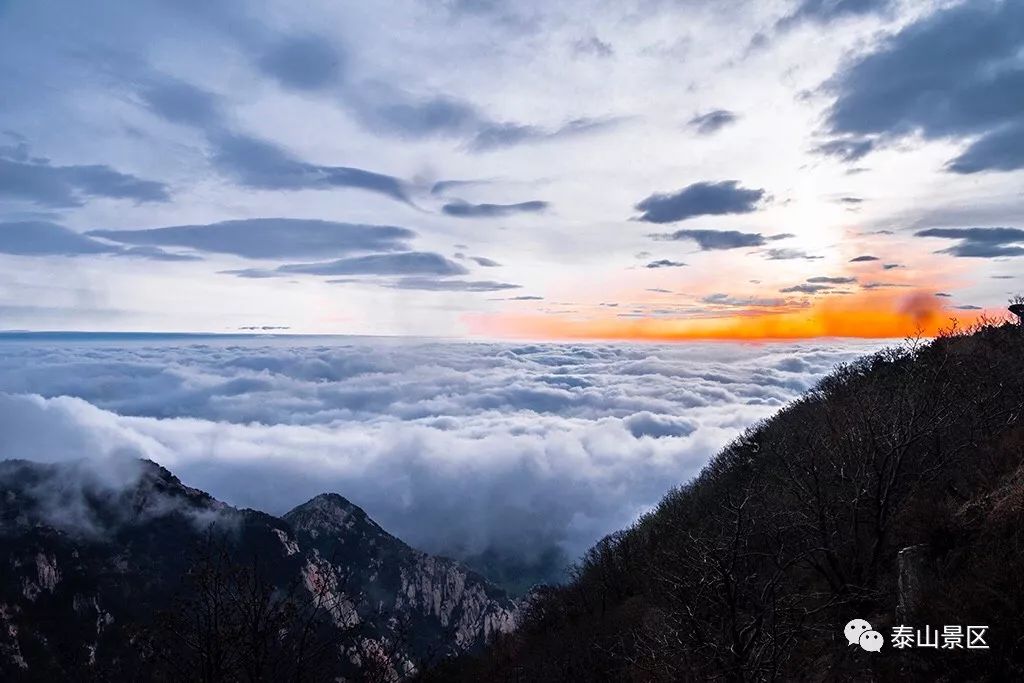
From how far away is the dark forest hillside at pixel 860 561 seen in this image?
1410 cm

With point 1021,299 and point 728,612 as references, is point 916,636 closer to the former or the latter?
point 728,612

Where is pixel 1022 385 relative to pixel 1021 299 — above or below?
below

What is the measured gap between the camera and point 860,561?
22.3 m

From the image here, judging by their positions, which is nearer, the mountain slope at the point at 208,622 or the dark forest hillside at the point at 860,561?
the dark forest hillside at the point at 860,561

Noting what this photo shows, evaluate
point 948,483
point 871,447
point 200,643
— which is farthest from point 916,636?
point 200,643

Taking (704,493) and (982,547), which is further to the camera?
(704,493)

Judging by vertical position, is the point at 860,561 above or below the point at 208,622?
below

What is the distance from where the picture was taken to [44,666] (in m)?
144

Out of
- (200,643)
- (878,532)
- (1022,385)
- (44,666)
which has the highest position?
(1022,385)

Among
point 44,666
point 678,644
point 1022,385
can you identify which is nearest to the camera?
point 678,644

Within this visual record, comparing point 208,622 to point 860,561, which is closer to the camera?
point 208,622

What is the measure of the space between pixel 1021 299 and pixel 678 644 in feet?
145

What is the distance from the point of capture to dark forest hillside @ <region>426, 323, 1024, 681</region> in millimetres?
14102

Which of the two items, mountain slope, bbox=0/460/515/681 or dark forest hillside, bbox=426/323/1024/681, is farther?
mountain slope, bbox=0/460/515/681
